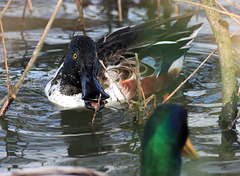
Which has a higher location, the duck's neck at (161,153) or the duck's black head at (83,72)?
the duck's black head at (83,72)

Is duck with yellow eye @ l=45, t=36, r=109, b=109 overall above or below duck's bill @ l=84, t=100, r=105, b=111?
above

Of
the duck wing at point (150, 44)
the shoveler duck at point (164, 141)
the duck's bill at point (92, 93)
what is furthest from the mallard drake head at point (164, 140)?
the duck wing at point (150, 44)

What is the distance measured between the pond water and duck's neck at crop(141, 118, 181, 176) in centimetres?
99

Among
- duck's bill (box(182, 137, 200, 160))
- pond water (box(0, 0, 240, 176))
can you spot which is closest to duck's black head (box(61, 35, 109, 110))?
pond water (box(0, 0, 240, 176))

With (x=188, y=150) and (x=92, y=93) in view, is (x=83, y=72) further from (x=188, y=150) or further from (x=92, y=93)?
(x=188, y=150)

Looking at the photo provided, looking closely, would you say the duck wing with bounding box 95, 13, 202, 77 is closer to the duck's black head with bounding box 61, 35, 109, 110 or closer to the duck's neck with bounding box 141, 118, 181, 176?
the duck's black head with bounding box 61, 35, 109, 110

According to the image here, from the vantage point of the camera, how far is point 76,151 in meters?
3.94

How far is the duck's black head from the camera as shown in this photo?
4.43m

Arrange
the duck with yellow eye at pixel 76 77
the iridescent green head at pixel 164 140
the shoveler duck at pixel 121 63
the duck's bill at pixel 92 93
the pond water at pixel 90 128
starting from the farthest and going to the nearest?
the shoveler duck at pixel 121 63 → the duck with yellow eye at pixel 76 77 → the duck's bill at pixel 92 93 → the pond water at pixel 90 128 → the iridescent green head at pixel 164 140

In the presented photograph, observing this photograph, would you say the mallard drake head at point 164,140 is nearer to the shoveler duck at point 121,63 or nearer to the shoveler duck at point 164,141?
the shoveler duck at point 164,141

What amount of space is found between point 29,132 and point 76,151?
2.18 ft

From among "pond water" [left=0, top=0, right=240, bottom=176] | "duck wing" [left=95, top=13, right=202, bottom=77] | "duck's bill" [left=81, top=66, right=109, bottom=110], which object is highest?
"duck wing" [left=95, top=13, right=202, bottom=77]

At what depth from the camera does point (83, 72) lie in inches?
189

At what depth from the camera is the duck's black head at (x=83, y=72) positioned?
4.43m
